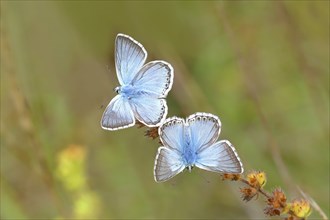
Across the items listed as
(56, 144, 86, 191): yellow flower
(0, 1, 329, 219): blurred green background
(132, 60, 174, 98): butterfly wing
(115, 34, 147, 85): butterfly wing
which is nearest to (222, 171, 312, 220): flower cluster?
(132, 60, 174, 98): butterfly wing

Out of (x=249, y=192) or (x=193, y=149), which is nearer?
(x=249, y=192)

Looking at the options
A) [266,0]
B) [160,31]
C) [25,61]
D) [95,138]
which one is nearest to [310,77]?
[266,0]

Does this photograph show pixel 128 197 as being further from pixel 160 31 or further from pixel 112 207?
pixel 160 31

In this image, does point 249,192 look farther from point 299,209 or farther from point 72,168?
point 72,168

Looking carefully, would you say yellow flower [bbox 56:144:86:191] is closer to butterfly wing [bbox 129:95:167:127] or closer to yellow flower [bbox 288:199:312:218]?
butterfly wing [bbox 129:95:167:127]

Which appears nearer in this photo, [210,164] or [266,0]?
[210,164]

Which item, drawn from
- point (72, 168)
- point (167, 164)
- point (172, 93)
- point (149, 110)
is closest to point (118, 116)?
point (149, 110)

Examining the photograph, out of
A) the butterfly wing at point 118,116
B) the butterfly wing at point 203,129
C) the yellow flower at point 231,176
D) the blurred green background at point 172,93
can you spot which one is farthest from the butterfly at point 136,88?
the blurred green background at point 172,93
